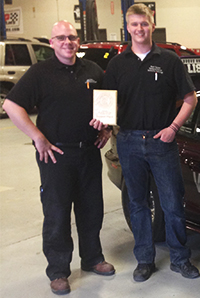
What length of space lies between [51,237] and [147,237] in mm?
680

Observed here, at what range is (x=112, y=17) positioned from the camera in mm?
21094

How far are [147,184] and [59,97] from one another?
871 millimetres

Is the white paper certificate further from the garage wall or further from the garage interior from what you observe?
the garage wall

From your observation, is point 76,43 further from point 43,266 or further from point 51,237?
point 43,266

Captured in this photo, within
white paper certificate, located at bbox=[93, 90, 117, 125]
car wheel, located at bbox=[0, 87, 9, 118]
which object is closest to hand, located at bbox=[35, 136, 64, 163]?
white paper certificate, located at bbox=[93, 90, 117, 125]

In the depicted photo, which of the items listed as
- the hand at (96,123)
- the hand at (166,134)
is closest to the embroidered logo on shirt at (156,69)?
the hand at (166,134)

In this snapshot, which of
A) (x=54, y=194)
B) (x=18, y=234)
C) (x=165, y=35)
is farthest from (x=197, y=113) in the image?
(x=165, y=35)

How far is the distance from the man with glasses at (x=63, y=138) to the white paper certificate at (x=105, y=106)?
12 centimetres

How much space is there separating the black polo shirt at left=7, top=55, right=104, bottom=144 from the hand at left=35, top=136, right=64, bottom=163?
2.5 inches

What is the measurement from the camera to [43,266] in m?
3.61

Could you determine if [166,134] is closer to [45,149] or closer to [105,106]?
[105,106]

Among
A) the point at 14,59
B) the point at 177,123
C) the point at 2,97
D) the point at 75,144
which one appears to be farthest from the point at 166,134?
the point at 14,59

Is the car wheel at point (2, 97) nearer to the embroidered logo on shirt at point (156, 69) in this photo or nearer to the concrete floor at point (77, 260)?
the concrete floor at point (77, 260)

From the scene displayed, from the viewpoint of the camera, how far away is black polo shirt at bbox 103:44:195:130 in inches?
117
